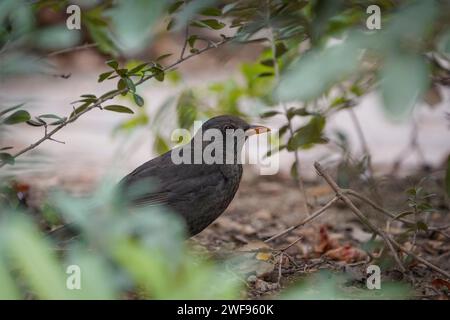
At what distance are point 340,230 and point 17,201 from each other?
199 centimetres

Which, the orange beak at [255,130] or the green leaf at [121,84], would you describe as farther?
the orange beak at [255,130]

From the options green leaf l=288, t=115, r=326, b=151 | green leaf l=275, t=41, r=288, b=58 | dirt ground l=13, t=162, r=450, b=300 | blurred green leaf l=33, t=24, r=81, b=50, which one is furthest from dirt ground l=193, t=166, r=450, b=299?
blurred green leaf l=33, t=24, r=81, b=50

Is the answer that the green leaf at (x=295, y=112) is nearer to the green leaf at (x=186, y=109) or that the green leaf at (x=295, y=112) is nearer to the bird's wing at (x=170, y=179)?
the bird's wing at (x=170, y=179)

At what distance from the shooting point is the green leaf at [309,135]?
12.0 ft

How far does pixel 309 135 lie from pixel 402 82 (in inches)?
92.0

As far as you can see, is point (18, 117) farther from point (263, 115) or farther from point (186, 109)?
point (186, 109)

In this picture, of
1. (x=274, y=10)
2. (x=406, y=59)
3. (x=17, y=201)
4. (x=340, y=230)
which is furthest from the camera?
(x=340, y=230)

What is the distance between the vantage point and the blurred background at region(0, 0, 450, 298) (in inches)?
58.6

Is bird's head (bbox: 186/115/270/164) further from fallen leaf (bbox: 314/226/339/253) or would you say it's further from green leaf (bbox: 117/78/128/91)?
green leaf (bbox: 117/78/128/91)

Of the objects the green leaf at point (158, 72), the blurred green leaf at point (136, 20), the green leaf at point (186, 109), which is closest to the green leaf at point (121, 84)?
the green leaf at point (158, 72)

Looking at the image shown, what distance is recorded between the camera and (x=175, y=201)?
11.5 ft
